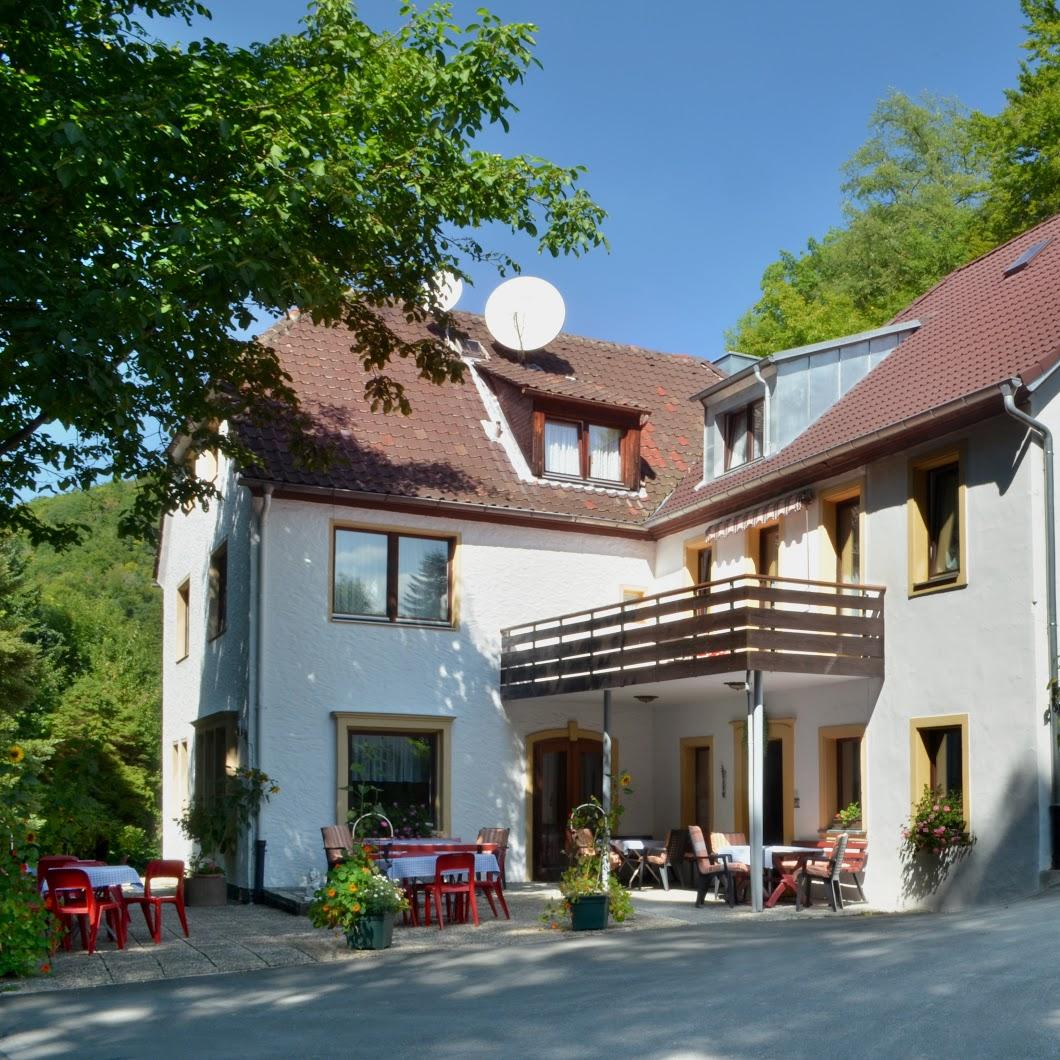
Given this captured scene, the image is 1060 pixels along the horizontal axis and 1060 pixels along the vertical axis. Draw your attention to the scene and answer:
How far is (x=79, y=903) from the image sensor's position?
14148 millimetres

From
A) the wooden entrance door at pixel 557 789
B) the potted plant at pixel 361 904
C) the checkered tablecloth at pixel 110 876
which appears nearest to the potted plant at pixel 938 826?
the potted plant at pixel 361 904

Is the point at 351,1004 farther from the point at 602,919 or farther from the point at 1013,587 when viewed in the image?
the point at 1013,587

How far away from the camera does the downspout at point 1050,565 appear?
601 inches

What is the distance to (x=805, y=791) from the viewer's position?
19375 mm

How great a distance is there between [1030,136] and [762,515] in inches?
398

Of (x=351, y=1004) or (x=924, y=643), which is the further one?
(x=924, y=643)

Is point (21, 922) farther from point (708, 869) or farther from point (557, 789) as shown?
point (557, 789)

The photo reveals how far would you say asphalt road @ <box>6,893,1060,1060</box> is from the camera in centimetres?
873

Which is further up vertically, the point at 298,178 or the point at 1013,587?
the point at 298,178

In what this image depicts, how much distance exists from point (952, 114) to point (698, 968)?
1584 inches

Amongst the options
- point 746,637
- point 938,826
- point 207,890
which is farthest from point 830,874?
point 207,890

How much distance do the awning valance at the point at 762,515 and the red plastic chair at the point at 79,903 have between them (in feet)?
32.6

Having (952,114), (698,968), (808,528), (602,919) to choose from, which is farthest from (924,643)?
(952,114)

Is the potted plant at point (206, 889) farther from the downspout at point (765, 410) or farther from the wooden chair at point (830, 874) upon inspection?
the downspout at point (765, 410)
